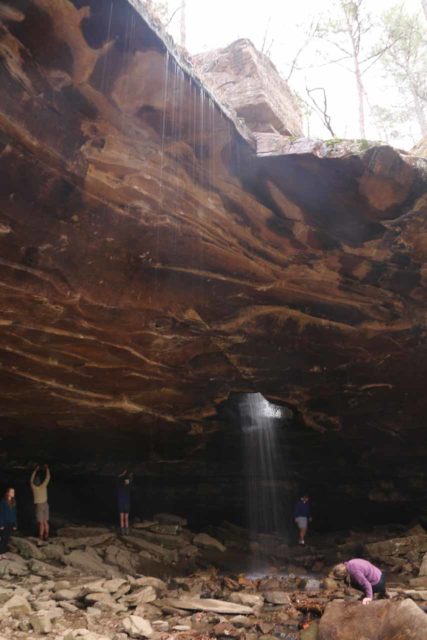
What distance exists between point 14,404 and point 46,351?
9.31ft

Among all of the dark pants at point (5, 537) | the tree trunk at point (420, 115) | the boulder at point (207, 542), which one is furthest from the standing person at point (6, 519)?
the tree trunk at point (420, 115)

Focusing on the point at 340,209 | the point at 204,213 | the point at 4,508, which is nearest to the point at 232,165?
the point at 204,213

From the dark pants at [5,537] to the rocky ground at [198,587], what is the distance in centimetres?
25

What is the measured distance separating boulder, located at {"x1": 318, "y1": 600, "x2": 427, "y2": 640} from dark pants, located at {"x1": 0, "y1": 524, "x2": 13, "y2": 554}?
6747 mm

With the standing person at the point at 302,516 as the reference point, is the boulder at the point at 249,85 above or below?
above

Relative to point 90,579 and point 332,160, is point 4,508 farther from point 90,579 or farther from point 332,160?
point 332,160

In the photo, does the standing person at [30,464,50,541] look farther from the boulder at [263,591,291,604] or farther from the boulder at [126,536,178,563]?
the boulder at [263,591,291,604]

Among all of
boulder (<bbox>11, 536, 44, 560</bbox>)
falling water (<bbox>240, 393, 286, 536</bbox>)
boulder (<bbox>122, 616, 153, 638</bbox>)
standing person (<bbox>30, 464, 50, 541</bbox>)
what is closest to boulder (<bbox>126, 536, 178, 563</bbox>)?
standing person (<bbox>30, 464, 50, 541</bbox>)

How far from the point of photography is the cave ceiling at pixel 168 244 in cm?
591

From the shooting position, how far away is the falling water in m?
15.5

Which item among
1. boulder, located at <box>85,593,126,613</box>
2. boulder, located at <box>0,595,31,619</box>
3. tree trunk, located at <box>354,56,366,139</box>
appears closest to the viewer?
boulder, located at <box>0,595,31,619</box>

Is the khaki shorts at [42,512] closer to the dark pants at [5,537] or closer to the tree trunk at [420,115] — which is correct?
the dark pants at [5,537]

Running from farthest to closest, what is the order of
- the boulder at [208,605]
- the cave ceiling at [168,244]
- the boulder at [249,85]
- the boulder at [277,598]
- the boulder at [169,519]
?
the boulder at [169,519], the boulder at [249,85], the boulder at [277,598], the boulder at [208,605], the cave ceiling at [168,244]

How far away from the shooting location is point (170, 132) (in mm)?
6660
